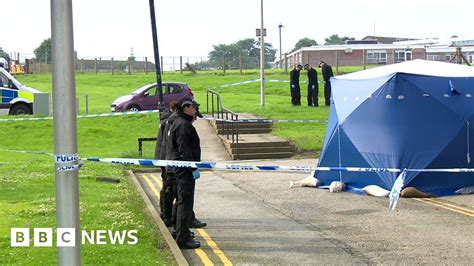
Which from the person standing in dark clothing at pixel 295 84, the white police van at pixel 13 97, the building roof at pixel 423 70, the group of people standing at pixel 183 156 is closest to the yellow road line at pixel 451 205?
the building roof at pixel 423 70

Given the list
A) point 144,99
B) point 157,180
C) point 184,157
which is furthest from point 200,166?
point 144,99

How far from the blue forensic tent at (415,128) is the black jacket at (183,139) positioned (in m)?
5.37

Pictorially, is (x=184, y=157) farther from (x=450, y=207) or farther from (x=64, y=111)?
(x=450, y=207)

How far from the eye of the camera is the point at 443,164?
39.9 feet

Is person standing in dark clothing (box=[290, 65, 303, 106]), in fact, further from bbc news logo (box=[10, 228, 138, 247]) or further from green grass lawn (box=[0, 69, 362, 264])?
bbc news logo (box=[10, 228, 138, 247])

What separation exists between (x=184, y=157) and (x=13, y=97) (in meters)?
22.6

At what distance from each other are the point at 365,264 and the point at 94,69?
183 feet

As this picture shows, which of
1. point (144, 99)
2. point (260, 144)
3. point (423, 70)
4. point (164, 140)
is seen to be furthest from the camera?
point (144, 99)

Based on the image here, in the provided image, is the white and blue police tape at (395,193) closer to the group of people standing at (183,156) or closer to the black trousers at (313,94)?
the group of people standing at (183,156)

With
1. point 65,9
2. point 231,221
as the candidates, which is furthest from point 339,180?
point 65,9

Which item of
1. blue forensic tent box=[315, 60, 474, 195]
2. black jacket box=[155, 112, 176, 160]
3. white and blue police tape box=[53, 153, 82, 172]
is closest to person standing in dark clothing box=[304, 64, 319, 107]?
blue forensic tent box=[315, 60, 474, 195]

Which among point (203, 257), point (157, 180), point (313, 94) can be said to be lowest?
point (157, 180)

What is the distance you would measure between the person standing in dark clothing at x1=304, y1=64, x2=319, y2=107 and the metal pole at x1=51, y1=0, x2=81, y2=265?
951 inches

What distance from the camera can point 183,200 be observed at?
7.66 meters
